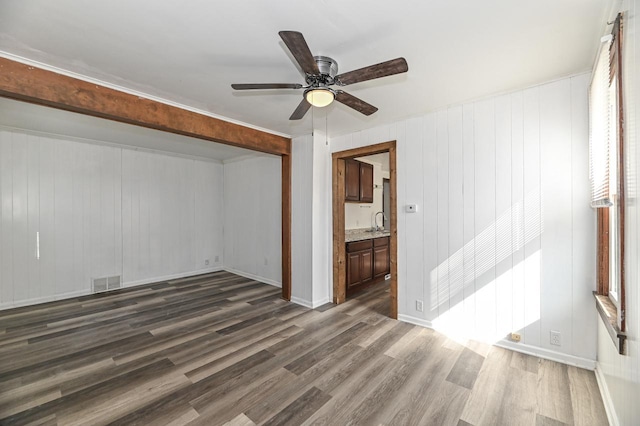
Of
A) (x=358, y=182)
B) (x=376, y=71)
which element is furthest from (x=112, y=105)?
(x=358, y=182)

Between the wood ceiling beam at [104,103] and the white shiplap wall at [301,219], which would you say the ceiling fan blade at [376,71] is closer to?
the wood ceiling beam at [104,103]

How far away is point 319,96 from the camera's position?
2.05 metres

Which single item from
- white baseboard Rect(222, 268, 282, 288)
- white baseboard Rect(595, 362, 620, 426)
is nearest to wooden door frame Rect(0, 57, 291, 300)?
white baseboard Rect(222, 268, 282, 288)

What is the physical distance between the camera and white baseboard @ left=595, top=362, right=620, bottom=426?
173cm

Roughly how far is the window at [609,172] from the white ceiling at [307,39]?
254 mm

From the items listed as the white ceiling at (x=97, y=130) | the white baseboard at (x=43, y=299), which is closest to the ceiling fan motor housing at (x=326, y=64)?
the white ceiling at (x=97, y=130)

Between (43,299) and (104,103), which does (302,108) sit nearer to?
(104,103)

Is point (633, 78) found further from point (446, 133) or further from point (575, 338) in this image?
point (575, 338)

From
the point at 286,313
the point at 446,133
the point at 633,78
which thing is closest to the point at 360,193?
the point at 446,133

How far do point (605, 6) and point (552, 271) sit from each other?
2.06 m

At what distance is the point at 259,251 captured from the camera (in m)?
5.55

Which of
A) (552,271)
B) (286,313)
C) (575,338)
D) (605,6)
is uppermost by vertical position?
(605,6)

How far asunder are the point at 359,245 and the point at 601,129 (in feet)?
10.8

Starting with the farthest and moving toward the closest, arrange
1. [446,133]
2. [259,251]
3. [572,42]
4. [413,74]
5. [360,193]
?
1. [259,251]
2. [360,193]
3. [446,133]
4. [413,74]
5. [572,42]
